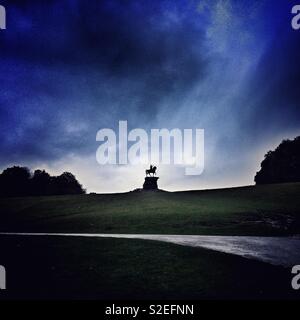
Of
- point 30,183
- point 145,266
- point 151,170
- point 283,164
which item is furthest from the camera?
point 30,183

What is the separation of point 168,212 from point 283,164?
4159cm

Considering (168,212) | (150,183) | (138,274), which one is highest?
(150,183)

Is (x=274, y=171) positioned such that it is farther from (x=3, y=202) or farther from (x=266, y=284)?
(x=266, y=284)

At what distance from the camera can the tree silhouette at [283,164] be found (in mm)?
68000

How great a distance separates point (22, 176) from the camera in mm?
89500

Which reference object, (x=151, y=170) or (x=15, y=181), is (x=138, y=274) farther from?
(x=15, y=181)

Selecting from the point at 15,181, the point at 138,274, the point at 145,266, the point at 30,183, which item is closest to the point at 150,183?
the point at 145,266

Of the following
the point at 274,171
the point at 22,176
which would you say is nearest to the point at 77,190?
the point at 22,176

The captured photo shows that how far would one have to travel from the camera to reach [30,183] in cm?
8894

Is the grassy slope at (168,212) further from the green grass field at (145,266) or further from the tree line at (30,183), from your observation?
the tree line at (30,183)

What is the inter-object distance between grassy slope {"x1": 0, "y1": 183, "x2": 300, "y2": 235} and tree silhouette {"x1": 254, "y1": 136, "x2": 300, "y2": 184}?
19.9 metres

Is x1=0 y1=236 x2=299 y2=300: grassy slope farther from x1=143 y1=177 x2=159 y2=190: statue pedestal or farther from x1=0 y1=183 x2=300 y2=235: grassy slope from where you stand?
x1=143 y1=177 x2=159 y2=190: statue pedestal

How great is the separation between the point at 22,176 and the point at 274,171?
6413 cm

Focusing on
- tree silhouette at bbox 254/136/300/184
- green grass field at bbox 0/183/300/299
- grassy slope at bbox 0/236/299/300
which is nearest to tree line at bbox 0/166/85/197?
tree silhouette at bbox 254/136/300/184
